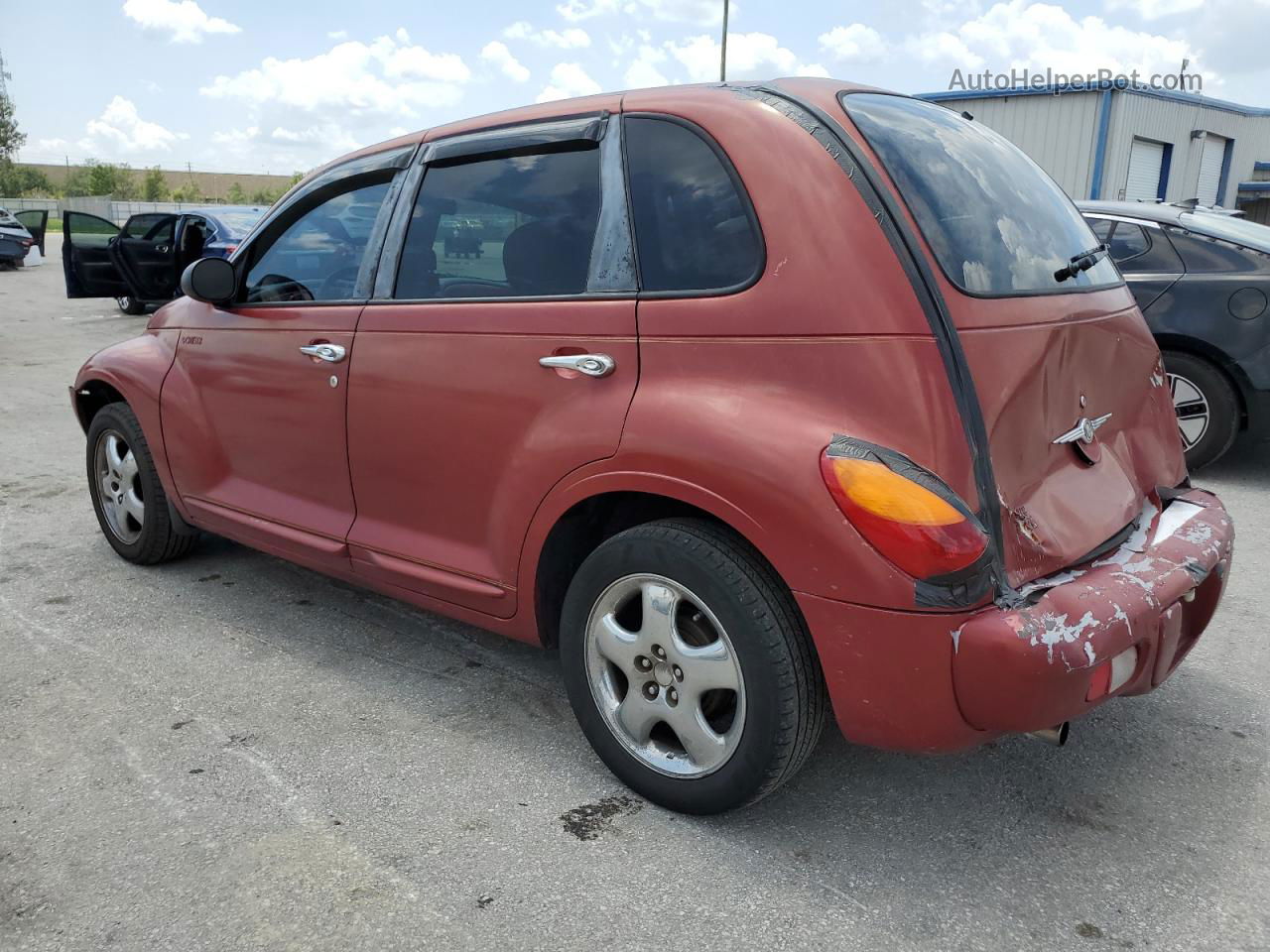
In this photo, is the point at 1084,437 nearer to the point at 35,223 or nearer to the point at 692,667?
the point at 692,667

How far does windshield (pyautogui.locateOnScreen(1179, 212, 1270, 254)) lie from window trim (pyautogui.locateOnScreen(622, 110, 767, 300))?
14.7ft

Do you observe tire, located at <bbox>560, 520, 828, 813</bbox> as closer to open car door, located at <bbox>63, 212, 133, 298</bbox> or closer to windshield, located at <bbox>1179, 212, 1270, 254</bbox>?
windshield, located at <bbox>1179, 212, 1270, 254</bbox>

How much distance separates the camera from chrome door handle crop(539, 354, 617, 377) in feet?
8.26

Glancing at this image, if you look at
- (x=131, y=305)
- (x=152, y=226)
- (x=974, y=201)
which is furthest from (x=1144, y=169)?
(x=974, y=201)

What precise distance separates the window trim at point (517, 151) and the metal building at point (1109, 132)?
51.5 ft

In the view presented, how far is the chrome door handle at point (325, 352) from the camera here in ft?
10.5

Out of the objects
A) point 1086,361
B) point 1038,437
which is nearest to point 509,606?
point 1038,437

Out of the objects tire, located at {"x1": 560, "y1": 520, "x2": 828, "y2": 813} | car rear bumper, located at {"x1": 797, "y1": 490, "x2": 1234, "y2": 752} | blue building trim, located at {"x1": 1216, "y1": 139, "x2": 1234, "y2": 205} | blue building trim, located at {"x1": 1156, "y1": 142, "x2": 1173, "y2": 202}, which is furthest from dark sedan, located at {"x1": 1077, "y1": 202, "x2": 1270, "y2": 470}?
blue building trim, located at {"x1": 1216, "y1": 139, "x2": 1234, "y2": 205}

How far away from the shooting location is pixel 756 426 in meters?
2.24

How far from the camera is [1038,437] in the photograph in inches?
→ 91.2

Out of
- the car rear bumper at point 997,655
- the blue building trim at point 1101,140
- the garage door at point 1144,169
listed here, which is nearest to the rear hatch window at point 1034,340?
the car rear bumper at point 997,655

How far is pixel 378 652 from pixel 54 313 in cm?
1460

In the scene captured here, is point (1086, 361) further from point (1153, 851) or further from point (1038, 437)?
point (1153, 851)

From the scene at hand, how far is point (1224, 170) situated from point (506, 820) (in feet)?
85.6
